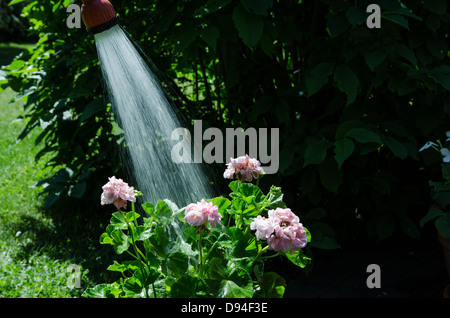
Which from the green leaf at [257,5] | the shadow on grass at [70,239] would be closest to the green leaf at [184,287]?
the green leaf at [257,5]

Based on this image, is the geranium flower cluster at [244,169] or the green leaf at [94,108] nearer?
the geranium flower cluster at [244,169]

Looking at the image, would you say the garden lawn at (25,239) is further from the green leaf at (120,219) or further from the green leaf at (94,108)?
the green leaf at (120,219)

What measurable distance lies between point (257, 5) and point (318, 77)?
1.43 feet

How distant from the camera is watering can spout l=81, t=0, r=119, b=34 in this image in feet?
4.26

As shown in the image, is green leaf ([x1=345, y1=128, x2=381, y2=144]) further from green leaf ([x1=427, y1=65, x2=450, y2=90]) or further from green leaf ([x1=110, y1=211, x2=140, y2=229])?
green leaf ([x1=110, y1=211, x2=140, y2=229])

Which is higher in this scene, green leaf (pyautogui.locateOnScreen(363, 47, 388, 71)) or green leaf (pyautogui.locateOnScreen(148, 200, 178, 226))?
green leaf (pyautogui.locateOnScreen(363, 47, 388, 71))

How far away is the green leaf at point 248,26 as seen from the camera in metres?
2.11

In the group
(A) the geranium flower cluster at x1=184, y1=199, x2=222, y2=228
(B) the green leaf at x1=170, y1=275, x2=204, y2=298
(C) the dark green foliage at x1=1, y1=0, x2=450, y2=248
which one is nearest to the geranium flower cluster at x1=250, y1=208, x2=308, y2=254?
(A) the geranium flower cluster at x1=184, y1=199, x2=222, y2=228

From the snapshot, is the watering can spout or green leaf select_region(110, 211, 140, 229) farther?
green leaf select_region(110, 211, 140, 229)

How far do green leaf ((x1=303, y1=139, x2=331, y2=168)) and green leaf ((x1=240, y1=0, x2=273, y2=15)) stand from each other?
0.64 metres

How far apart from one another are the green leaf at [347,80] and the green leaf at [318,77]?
0.04 metres

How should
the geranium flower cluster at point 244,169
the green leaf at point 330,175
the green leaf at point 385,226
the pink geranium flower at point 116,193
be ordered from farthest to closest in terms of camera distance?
the green leaf at point 385,226
the green leaf at point 330,175
the geranium flower cluster at point 244,169
the pink geranium flower at point 116,193
